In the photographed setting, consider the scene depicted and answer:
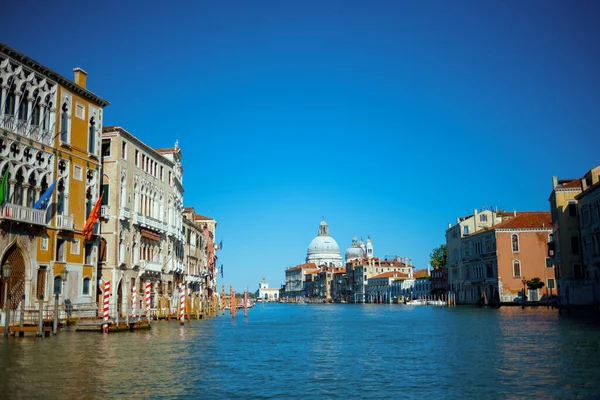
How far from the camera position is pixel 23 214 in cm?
2764

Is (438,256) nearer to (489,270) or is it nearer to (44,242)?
(489,270)

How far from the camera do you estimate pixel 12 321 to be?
27.1 m

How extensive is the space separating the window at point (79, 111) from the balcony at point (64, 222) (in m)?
5.47

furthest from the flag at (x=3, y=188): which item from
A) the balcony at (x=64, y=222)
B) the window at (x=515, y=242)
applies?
the window at (x=515, y=242)

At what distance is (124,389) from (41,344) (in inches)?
409

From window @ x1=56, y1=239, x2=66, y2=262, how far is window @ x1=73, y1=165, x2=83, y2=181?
3429 millimetres

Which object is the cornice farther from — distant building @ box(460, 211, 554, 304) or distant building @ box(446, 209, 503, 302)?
distant building @ box(446, 209, 503, 302)

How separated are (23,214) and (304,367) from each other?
16698 mm

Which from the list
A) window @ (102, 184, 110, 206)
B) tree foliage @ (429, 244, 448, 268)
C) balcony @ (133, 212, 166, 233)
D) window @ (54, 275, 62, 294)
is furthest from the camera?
tree foliage @ (429, 244, 448, 268)

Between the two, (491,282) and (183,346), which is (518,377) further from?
(491,282)

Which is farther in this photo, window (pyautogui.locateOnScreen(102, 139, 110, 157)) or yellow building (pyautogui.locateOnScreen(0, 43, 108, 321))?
window (pyautogui.locateOnScreen(102, 139, 110, 157))

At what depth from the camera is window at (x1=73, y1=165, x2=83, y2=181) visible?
32.3 metres

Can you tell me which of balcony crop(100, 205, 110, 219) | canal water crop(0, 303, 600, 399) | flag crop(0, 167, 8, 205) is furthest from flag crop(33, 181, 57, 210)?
→ balcony crop(100, 205, 110, 219)

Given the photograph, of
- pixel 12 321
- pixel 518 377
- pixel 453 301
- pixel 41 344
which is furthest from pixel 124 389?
pixel 453 301
